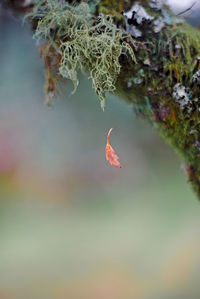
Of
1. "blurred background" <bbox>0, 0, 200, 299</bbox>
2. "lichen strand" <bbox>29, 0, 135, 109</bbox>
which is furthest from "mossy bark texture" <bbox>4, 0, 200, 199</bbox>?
"blurred background" <bbox>0, 0, 200, 299</bbox>

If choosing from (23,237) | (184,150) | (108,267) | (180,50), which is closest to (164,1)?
(180,50)

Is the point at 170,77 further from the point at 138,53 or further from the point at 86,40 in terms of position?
the point at 86,40

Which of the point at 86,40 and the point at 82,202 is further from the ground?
the point at 86,40

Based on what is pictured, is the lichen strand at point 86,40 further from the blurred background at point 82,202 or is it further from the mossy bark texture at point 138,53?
the blurred background at point 82,202

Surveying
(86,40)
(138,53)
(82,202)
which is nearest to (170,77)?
(138,53)

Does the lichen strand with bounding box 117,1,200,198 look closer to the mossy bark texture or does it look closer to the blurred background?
the mossy bark texture

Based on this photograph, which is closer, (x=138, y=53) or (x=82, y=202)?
(x=138, y=53)
